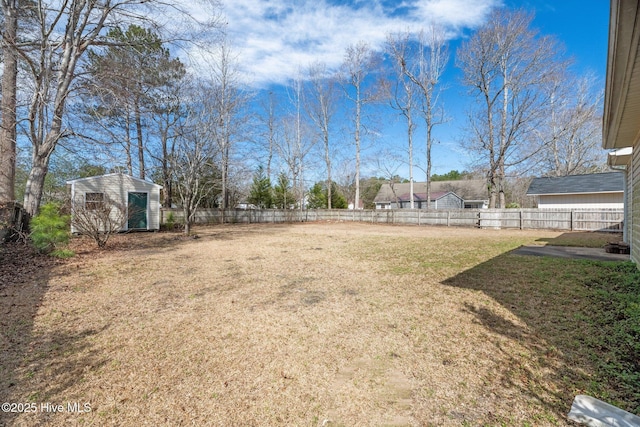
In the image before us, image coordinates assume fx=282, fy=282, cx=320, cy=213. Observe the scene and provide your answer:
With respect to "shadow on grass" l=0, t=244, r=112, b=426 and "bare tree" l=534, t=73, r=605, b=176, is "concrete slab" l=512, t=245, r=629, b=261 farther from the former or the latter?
"bare tree" l=534, t=73, r=605, b=176

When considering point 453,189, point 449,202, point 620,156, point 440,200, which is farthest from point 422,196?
point 620,156

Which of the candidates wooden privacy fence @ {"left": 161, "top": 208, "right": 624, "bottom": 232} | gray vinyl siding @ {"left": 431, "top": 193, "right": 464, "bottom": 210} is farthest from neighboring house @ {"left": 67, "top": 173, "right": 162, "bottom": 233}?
gray vinyl siding @ {"left": 431, "top": 193, "right": 464, "bottom": 210}

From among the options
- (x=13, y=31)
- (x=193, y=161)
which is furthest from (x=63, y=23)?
(x=193, y=161)

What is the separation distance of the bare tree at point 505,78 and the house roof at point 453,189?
14071 millimetres

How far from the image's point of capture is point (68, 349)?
2.52m

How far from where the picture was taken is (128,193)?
12.2 meters

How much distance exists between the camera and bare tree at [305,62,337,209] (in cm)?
2356

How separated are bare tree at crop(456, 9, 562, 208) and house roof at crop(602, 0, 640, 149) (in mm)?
13927

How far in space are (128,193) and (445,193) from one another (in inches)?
1204

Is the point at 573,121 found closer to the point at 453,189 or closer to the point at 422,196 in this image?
the point at 422,196

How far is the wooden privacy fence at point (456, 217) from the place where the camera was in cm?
1353

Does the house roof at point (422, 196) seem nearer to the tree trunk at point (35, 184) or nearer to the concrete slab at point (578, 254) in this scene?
the concrete slab at point (578, 254)

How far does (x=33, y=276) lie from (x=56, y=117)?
4596mm

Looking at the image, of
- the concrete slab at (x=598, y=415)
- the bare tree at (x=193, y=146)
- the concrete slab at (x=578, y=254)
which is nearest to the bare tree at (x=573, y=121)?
the concrete slab at (x=578, y=254)
